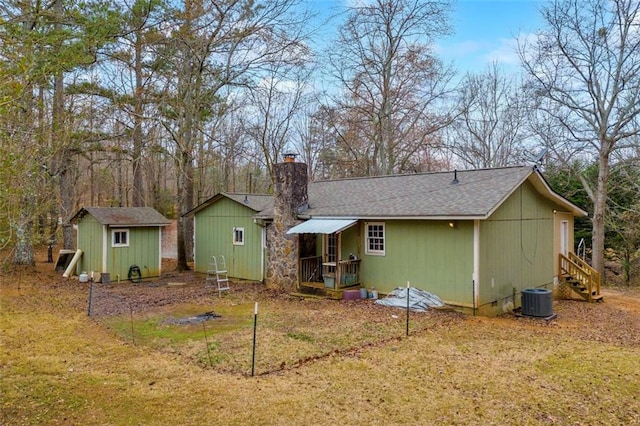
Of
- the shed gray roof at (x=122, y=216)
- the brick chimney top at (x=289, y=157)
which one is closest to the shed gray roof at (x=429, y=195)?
the brick chimney top at (x=289, y=157)

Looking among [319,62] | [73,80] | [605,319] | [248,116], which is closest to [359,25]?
[319,62]

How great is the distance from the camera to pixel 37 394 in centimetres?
530

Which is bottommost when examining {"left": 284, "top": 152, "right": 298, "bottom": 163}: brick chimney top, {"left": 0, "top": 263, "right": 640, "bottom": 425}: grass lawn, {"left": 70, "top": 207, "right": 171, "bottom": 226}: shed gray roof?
{"left": 0, "top": 263, "right": 640, "bottom": 425}: grass lawn

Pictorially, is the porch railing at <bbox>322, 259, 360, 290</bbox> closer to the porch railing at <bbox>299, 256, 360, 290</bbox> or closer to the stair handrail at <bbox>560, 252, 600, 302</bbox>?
the porch railing at <bbox>299, 256, 360, 290</bbox>

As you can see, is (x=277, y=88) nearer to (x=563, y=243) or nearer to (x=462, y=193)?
(x=462, y=193)

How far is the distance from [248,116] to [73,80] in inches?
441

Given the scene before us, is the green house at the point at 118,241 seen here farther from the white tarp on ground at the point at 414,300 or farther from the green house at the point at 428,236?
the white tarp on ground at the point at 414,300

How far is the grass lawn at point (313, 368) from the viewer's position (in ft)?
16.0

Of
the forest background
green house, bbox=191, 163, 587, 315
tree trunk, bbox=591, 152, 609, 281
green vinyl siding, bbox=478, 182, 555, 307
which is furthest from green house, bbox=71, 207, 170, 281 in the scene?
tree trunk, bbox=591, 152, 609, 281

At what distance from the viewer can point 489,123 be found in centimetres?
2650

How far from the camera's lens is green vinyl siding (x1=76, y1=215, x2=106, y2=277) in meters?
14.5

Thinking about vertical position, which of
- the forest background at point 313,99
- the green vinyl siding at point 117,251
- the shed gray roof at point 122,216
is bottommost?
the green vinyl siding at point 117,251

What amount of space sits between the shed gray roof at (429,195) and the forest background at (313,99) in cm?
199

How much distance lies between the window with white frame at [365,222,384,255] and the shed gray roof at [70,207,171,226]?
25.1 ft
